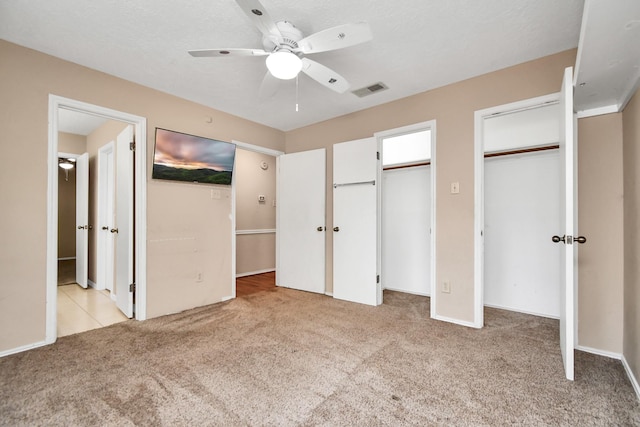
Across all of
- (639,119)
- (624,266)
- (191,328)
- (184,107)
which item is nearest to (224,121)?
(184,107)

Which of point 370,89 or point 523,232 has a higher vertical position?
point 370,89

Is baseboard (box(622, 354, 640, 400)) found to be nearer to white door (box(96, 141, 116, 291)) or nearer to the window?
the window

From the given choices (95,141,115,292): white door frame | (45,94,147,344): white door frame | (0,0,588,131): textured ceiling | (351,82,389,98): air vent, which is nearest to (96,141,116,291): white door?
(95,141,115,292): white door frame

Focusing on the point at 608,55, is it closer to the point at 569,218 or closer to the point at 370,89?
the point at 569,218

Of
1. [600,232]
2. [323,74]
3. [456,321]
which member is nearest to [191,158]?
[323,74]

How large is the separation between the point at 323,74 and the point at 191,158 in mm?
1924

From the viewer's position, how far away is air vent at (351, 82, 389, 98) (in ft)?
9.53

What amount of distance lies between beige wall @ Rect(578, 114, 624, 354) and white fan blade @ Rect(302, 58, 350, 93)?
75.9 inches

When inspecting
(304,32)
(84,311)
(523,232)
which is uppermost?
(304,32)

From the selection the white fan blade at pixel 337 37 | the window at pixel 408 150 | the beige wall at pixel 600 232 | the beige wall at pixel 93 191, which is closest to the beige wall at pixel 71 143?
the beige wall at pixel 93 191

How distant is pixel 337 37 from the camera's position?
167 cm

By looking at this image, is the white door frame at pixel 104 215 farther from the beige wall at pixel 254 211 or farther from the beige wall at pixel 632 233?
the beige wall at pixel 632 233

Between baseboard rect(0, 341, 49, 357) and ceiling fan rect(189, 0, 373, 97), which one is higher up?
ceiling fan rect(189, 0, 373, 97)

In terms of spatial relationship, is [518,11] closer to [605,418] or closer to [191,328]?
[605,418]
